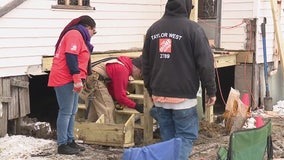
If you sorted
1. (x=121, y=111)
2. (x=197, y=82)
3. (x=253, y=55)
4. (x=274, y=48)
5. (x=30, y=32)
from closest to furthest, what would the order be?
(x=197, y=82)
(x=121, y=111)
(x=30, y=32)
(x=253, y=55)
(x=274, y=48)

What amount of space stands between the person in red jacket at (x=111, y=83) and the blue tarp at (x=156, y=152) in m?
2.53

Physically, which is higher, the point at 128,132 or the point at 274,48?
the point at 274,48

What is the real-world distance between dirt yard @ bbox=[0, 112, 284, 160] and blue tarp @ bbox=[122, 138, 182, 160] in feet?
7.34

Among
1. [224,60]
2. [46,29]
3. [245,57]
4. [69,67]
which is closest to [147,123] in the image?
[69,67]

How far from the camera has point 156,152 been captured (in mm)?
3574

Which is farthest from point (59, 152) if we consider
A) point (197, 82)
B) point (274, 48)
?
point (274, 48)

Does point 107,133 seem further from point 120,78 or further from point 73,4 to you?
point 73,4

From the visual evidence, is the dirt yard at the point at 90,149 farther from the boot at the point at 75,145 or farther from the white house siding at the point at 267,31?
the white house siding at the point at 267,31

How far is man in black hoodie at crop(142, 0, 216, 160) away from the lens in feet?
14.3

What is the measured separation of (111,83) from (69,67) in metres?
1.04

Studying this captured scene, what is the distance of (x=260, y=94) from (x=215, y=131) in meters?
2.79

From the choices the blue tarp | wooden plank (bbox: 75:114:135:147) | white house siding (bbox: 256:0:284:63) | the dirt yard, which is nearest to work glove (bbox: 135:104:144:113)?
wooden plank (bbox: 75:114:135:147)

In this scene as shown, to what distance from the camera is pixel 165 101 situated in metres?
4.51

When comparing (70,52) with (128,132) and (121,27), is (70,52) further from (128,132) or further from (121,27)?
(121,27)
